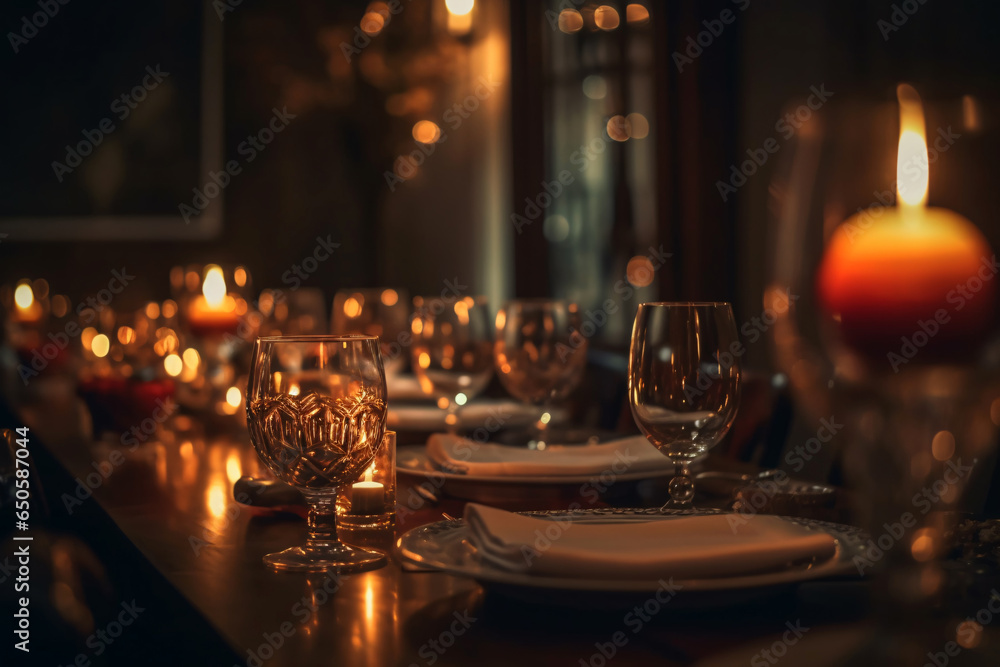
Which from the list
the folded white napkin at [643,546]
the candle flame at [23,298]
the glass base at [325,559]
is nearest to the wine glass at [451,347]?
the glass base at [325,559]

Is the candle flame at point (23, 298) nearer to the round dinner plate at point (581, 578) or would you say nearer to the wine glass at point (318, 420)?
the wine glass at point (318, 420)

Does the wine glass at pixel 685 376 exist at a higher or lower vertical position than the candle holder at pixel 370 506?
higher

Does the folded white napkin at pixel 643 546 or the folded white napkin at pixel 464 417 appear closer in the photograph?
the folded white napkin at pixel 643 546

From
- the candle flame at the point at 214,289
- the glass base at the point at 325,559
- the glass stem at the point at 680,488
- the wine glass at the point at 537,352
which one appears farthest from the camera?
the candle flame at the point at 214,289

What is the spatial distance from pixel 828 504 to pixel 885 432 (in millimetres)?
640

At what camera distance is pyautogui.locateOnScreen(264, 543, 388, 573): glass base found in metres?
0.80

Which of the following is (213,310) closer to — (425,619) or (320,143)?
(425,619)

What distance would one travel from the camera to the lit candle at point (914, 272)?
36 cm

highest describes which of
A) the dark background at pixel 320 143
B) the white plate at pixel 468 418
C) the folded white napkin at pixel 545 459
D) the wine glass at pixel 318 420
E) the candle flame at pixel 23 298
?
the dark background at pixel 320 143

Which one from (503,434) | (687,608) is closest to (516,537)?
(687,608)

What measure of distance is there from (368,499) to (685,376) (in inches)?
12.1

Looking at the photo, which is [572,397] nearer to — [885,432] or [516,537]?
[516,537]

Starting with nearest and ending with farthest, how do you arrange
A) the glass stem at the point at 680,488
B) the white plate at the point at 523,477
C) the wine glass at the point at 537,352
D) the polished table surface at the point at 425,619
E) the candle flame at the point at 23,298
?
1. the polished table surface at the point at 425,619
2. the glass stem at the point at 680,488
3. the white plate at the point at 523,477
4. the wine glass at the point at 537,352
5. the candle flame at the point at 23,298

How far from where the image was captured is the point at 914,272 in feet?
1.20
